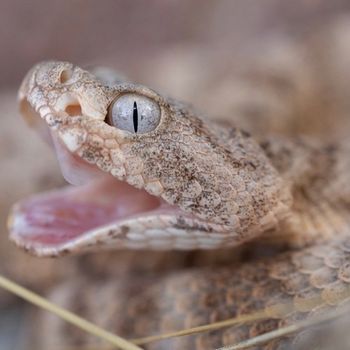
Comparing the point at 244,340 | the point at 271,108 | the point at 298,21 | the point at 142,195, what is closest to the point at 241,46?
the point at 298,21

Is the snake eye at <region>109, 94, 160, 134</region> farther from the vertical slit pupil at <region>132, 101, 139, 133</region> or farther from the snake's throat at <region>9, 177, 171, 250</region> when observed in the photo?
the snake's throat at <region>9, 177, 171, 250</region>

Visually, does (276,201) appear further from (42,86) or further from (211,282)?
(42,86)

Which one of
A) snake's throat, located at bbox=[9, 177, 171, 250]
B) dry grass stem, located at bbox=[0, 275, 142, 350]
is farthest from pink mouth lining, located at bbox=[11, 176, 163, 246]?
dry grass stem, located at bbox=[0, 275, 142, 350]

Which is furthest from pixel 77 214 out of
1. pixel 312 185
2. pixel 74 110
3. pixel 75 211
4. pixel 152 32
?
pixel 152 32

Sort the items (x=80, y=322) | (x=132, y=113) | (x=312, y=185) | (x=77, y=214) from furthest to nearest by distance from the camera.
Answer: (x=312, y=185) < (x=77, y=214) < (x=80, y=322) < (x=132, y=113)

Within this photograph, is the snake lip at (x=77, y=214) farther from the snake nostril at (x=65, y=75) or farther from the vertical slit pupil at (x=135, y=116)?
the snake nostril at (x=65, y=75)

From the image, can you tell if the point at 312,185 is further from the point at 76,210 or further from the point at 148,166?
the point at 76,210

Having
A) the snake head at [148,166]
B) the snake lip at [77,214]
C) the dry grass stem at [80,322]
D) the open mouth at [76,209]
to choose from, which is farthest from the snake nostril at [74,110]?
the dry grass stem at [80,322]
